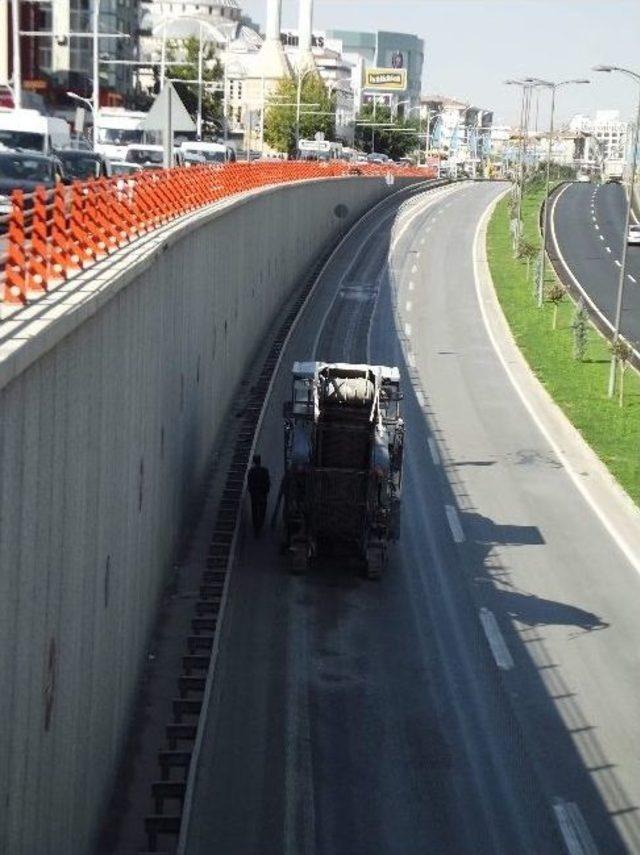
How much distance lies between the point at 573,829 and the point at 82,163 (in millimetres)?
22727

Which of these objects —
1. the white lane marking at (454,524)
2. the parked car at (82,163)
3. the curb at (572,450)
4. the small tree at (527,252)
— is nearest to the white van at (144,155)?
the curb at (572,450)

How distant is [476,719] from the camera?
2034 centimetres

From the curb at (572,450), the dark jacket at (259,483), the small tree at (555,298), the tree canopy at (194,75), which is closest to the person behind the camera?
the dark jacket at (259,483)

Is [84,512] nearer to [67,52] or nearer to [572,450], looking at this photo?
[572,450]

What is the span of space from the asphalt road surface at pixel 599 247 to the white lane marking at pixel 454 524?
26026mm

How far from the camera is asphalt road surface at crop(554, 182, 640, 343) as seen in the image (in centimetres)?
6609

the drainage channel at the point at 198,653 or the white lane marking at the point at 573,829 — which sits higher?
the drainage channel at the point at 198,653

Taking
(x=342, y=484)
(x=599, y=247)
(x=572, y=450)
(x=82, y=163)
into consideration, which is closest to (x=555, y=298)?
(x=572, y=450)

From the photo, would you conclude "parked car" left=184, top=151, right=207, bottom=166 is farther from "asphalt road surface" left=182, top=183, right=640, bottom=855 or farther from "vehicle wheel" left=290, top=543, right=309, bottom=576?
"vehicle wheel" left=290, top=543, right=309, bottom=576

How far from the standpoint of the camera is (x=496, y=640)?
2359 centimetres

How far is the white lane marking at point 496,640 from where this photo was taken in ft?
74.1

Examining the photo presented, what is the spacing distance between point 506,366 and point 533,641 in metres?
27.6

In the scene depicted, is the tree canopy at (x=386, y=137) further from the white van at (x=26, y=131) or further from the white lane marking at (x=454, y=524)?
the white lane marking at (x=454, y=524)

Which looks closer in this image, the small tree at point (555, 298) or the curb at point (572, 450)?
the curb at point (572, 450)
